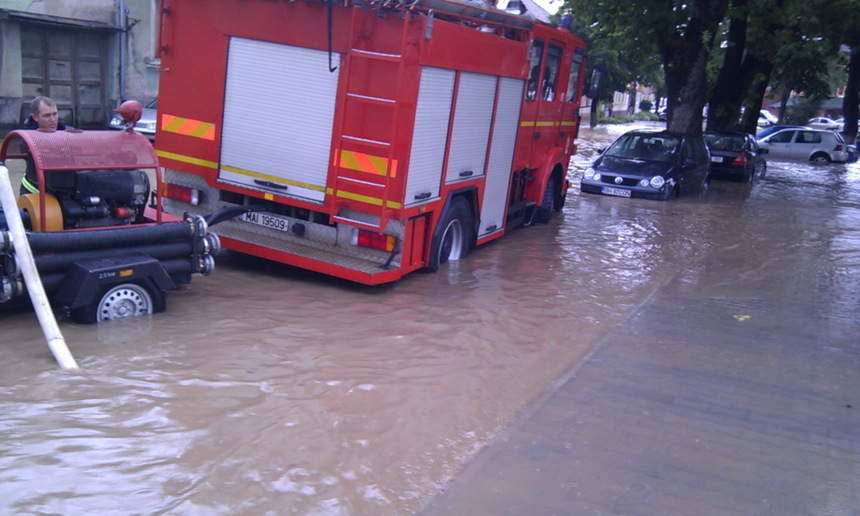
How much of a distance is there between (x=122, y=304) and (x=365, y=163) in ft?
7.83

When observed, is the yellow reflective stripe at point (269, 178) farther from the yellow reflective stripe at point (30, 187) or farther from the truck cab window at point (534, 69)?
the truck cab window at point (534, 69)

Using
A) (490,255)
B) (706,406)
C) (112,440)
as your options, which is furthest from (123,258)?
(490,255)

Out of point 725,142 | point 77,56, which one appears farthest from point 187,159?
point 725,142

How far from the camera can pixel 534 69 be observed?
1029cm

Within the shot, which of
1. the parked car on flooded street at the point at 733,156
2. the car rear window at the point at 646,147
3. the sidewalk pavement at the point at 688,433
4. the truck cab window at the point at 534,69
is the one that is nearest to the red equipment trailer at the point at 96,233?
the sidewalk pavement at the point at 688,433

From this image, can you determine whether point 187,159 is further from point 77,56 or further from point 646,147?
point 77,56

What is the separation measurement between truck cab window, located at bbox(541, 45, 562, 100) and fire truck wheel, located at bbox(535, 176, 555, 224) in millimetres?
1858

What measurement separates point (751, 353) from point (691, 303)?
5.43ft

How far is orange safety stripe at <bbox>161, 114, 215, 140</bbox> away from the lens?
782 cm

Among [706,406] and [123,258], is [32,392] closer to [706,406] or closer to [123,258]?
[123,258]

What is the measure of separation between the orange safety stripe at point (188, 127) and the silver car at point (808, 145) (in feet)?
84.4

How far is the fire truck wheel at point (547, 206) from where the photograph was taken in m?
12.6

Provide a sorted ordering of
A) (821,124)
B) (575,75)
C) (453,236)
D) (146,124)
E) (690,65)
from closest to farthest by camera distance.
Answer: (453,236), (575,75), (146,124), (690,65), (821,124)

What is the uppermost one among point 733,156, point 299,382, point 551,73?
point 551,73
